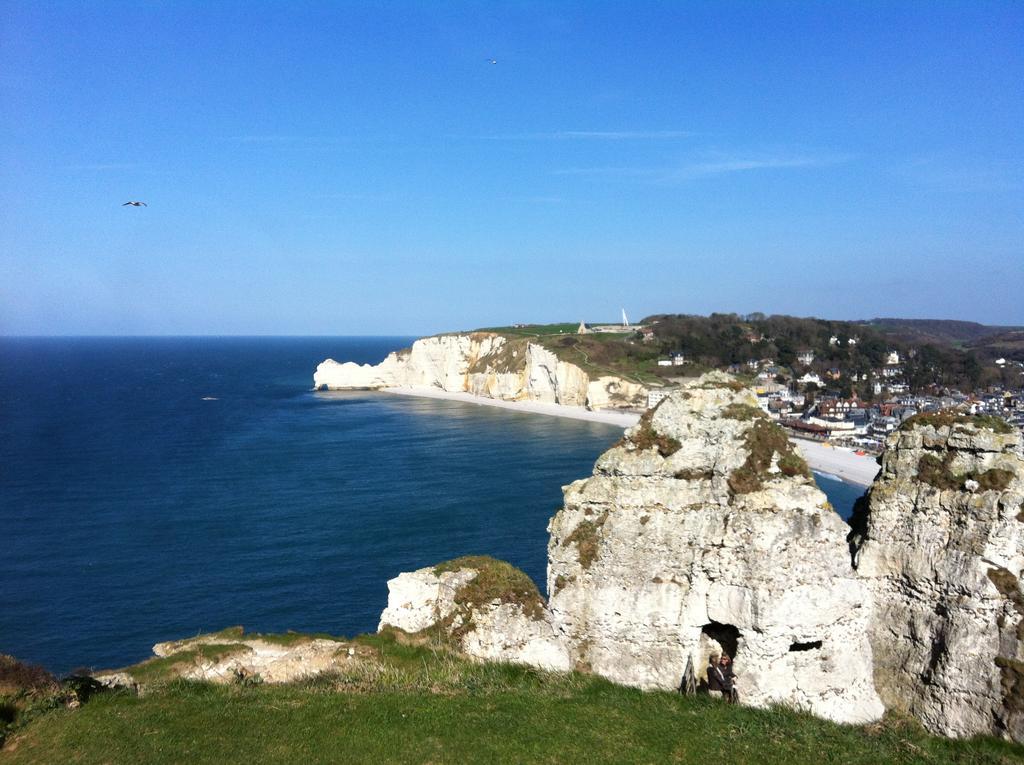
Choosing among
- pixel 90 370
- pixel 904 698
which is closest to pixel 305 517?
pixel 904 698

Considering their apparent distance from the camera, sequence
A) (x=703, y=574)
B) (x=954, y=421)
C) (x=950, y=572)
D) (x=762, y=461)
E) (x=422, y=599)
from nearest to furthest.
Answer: (x=950, y=572)
(x=703, y=574)
(x=762, y=461)
(x=954, y=421)
(x=422, y=599)

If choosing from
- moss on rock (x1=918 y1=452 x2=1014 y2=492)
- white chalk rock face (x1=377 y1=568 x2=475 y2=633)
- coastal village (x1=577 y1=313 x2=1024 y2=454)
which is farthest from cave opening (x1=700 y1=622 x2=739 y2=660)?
coastal village (x1=577 y1=313 x2=1024 y2=454)

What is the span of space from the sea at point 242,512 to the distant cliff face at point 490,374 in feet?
41.3

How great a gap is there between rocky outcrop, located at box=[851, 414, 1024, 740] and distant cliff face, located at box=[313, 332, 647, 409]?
88.9m

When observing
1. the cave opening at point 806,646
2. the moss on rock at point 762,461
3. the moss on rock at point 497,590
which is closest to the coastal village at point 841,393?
the moss on rock at point 497,590

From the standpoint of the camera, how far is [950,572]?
13.5 meters

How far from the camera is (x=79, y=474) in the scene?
6012cm

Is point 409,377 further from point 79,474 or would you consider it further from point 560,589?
point 560,589

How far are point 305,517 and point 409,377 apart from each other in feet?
326

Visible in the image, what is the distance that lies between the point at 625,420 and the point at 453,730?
3388 inches

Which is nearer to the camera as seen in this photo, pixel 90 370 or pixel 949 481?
pixel 949 481

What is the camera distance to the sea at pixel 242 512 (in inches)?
1235

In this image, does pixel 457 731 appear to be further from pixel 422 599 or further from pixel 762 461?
pixel 762 461

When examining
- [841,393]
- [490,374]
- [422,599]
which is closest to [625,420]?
[841,393]
